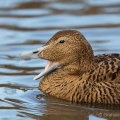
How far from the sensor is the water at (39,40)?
11.5 m

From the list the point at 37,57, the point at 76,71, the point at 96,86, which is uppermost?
the point at 37,57

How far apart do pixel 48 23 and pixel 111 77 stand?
6.78 meters

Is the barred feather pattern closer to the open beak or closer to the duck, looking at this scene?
the duck

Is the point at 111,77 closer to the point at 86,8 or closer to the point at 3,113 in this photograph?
the point at 3,113

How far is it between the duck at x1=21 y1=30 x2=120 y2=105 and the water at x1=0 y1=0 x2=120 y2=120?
19cm

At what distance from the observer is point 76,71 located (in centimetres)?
1248

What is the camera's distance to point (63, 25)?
18.3m

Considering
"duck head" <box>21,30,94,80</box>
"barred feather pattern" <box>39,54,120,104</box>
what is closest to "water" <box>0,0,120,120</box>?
"barred feather pattern" <box>39,54,120,104</box>

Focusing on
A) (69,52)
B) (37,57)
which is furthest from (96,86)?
(37,57)

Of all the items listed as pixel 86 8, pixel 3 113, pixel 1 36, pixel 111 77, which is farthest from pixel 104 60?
pixel 86 8

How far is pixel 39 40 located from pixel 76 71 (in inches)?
177

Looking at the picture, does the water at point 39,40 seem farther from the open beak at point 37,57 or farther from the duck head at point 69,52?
the duck head at point 69,52

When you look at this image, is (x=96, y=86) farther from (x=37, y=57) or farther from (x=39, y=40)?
(x=39, y=40)

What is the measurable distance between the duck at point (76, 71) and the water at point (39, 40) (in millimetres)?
190
